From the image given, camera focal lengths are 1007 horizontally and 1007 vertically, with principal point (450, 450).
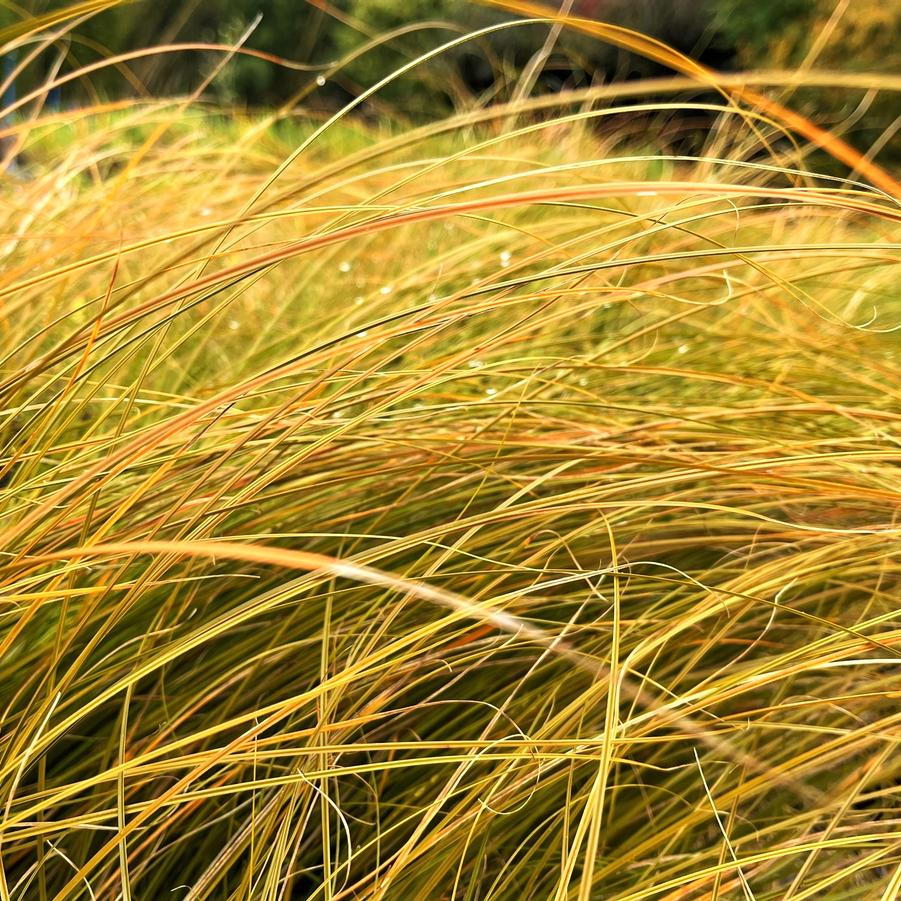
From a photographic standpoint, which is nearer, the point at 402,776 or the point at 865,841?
the point at 865,841

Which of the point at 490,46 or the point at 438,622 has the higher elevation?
the point at 438,622

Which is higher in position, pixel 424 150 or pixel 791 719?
pixel 791 719

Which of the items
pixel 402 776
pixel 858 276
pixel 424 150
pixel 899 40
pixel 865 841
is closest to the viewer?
pixel 865 841

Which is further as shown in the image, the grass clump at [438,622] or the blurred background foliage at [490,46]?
the blurred background foliage at [490,46]

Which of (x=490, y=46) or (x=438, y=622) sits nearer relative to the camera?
(x=438, y=622)

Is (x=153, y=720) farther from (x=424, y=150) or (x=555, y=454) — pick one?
(x=424, y=150)

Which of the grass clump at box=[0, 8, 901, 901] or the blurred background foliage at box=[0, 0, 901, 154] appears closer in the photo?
the grass clump at box=[0, 8, 901, 901]

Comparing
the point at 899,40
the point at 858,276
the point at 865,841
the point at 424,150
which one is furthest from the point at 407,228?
the point at 899,40

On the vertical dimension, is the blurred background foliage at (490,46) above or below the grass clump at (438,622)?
below

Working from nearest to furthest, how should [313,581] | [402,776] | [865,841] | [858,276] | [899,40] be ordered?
[865,841] → [313,581] → [402,776] → [858,276] → [899,40]

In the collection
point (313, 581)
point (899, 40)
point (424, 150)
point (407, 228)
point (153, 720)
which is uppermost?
point (313, 581)

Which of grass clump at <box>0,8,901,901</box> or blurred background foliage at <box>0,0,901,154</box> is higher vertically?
grass clump at <box>0,8,901,901</box>
